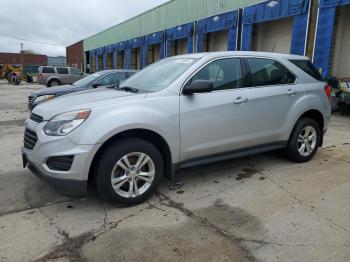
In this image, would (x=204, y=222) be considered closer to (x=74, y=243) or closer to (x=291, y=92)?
(x=74, y=243)

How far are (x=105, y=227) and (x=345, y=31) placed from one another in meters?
12.5

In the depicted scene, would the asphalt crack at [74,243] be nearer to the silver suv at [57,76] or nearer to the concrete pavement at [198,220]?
the concrete pavement at [198,220]

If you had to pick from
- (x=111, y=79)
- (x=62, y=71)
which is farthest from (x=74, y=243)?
(x=62, y=71)

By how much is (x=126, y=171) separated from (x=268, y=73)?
260 cm

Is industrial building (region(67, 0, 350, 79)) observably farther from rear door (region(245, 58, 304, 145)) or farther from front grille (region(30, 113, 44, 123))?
front grille (region(30, 113, 44, 123))

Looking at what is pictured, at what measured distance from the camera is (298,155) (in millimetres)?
5141

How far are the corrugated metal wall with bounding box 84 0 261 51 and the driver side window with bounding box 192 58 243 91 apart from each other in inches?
498

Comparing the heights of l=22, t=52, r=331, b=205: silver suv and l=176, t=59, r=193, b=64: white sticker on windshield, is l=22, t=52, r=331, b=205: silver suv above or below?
below

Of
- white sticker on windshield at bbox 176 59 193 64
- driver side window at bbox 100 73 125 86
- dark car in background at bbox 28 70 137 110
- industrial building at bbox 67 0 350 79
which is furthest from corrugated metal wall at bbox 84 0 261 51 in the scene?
white sticker on windshield at bbox 176 59 193 64

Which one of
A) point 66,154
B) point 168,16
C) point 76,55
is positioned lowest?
point 66,154

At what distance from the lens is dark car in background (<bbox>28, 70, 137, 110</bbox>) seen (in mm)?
8616

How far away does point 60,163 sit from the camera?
3293 mm

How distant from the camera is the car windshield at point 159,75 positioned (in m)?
4.04

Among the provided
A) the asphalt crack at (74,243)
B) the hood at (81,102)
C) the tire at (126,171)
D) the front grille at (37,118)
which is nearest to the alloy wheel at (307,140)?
the tire at (126,171)
